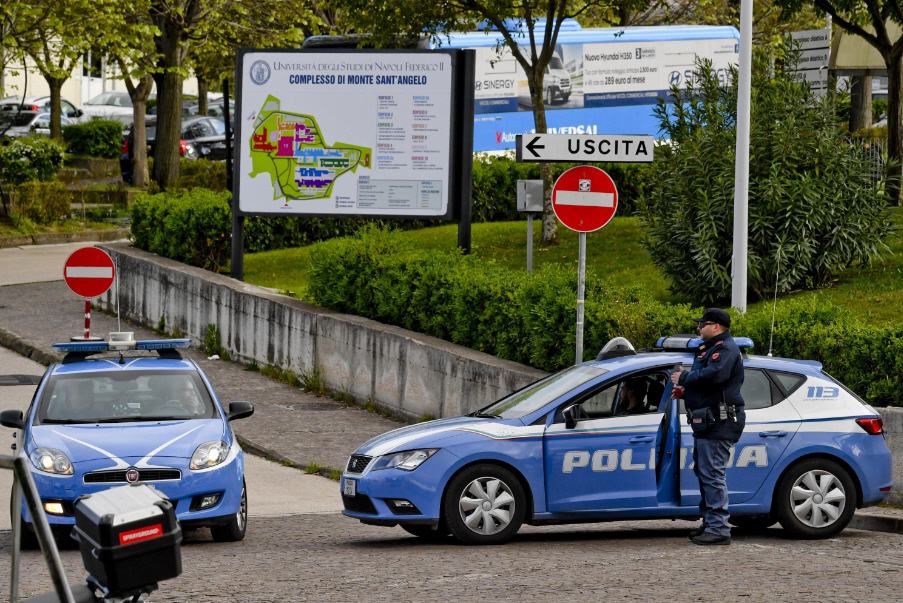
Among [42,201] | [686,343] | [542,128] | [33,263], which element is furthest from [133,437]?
[42,201]

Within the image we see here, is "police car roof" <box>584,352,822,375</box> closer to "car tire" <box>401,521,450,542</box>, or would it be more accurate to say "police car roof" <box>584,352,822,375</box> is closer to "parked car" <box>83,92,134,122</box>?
"car tire" <box>401,521,450,542</box>

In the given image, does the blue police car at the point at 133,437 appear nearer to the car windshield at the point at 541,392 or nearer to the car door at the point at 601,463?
the car windshield at the point at 541,392

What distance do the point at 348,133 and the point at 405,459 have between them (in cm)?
966

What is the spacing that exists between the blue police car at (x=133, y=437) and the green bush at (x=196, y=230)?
10.4m

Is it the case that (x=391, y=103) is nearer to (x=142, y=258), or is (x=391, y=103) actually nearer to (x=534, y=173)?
(x=142, y=258)

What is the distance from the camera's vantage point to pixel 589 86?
29.7 m

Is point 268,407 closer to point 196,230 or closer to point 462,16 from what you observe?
point 196,230

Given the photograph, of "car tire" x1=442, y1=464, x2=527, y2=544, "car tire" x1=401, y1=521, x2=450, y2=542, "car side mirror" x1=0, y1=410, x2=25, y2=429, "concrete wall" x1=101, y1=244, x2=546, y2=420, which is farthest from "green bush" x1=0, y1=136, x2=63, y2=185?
"car tire" x1=442, y1=464, x2=527, y2=544

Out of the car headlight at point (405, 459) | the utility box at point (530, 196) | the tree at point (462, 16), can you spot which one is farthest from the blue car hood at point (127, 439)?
the tree at point (462, 16)

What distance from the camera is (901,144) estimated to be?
20.2 metres

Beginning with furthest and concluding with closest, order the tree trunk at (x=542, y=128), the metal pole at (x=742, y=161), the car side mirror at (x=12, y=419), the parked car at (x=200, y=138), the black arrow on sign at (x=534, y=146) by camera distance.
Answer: the parked car at (x=200, y=138) < the tree trunk at (x=542, y=128) < the metal pole at (x=742, y=161) < the black arrow on sign at (x=534, y=146) < the car side mirror at (x=12, y=419)

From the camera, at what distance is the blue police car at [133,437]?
9000 millimetres

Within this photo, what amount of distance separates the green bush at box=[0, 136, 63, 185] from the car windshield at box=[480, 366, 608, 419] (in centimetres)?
2189

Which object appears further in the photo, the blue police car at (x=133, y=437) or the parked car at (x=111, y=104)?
the parked car at (x=111, y=104)
